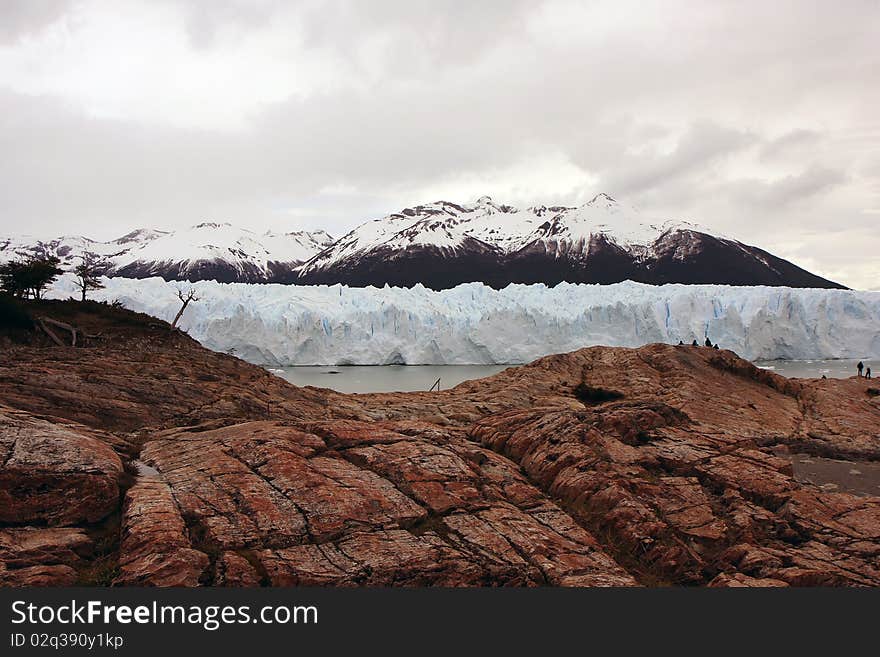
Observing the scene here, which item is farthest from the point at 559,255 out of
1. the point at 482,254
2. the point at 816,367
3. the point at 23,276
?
the point at 23,276

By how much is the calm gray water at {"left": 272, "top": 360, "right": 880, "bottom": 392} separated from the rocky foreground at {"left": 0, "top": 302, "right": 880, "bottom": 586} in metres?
18.3

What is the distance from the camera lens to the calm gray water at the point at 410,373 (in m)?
30.3

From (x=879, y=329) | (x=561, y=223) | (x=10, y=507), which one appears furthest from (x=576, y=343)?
(x=561, y=223)

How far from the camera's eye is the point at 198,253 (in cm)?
14875

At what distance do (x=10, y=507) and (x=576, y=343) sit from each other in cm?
3873

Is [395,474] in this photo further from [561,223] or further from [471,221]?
[471,221]

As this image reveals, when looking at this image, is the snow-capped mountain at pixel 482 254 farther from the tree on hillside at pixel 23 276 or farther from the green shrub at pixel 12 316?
the green shrub at pixel 12 316

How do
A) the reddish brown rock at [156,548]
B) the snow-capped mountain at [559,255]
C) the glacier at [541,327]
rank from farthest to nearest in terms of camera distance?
the snow-capped mountain at [559,255]
the glacier at [541,327]
the reddish brown rock at [156,548]

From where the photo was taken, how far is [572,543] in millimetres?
6320

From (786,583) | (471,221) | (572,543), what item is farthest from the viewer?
(471,221)

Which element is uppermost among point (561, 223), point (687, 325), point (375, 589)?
point (561, 223)

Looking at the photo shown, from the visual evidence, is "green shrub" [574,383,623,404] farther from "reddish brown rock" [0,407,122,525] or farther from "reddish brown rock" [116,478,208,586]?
"reddish brown rock" [0,407,122,525]

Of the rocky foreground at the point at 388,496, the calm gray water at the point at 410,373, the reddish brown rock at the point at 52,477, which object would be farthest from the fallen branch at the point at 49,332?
the calm gray water at the point at 410,373

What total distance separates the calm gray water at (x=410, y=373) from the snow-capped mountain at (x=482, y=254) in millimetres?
59784
